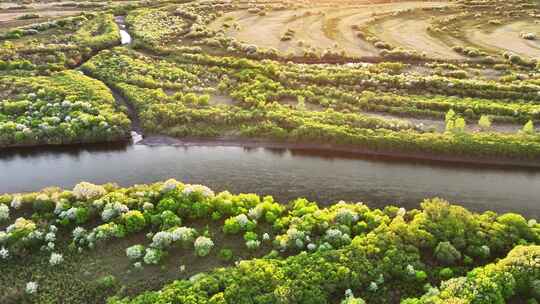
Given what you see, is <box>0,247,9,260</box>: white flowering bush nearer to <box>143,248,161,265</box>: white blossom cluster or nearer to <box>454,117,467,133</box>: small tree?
<box>143,248,161,265</box>: white blossom cluster

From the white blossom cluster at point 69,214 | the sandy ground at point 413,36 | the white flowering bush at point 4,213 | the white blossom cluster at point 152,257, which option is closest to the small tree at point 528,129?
the sandy ground at point 413,36

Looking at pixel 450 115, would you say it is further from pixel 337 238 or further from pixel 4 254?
pixel 4 254

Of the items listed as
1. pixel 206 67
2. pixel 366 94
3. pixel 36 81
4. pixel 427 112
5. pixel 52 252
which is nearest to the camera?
pixel 52 252

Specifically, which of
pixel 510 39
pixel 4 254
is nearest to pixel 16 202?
pixel 4 254

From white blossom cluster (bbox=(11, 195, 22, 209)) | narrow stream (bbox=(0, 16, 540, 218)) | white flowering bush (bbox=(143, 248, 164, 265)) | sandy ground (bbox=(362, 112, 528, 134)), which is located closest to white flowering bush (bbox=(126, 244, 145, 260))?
white flowering bush (bbox=(143, 248, 164, 265))

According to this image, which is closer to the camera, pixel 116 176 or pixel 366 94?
pixel 116 176

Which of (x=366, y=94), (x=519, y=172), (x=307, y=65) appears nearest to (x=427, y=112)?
(x=366, y=94)

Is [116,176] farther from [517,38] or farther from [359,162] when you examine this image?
[517,38]
